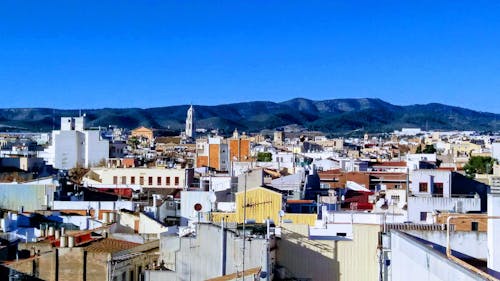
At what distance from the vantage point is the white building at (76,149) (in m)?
76.2

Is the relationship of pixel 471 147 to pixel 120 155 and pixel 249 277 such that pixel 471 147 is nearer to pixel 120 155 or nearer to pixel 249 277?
pixel 120 155

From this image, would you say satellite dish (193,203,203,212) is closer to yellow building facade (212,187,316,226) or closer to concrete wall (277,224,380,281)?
yellow building facade (212,187,316,226)

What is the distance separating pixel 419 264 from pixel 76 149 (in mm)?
67559

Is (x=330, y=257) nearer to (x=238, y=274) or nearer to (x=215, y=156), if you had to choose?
(x=238, y=274)

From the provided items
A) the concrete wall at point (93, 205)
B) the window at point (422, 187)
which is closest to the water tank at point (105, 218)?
the concrete wall at point (93, 205)

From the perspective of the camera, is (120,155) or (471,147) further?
(471,147)

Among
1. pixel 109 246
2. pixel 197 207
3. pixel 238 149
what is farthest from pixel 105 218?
pixel 238 149

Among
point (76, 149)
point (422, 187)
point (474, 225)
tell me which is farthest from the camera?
point (76, 149)

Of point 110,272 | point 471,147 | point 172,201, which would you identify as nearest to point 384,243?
point 110,272

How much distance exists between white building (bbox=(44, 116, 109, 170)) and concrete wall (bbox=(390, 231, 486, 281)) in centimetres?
6367

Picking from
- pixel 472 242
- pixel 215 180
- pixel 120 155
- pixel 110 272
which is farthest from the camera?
pixel 120 155

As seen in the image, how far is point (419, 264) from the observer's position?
447 inches

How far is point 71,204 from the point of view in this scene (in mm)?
33031

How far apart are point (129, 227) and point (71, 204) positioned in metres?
8.33
